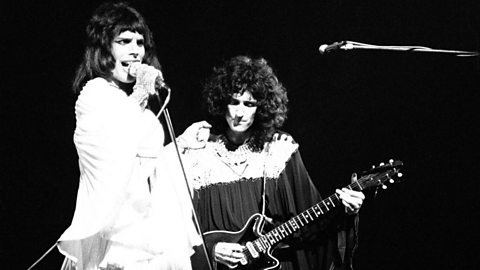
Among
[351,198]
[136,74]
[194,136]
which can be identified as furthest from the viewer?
[351,198]

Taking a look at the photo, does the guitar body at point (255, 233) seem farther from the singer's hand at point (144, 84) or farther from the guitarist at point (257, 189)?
the singer's hand at point (144, 84)

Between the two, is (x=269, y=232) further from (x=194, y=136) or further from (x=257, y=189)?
(x=194, y=136)

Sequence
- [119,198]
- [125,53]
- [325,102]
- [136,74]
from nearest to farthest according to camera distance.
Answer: [119,198]
[136,74]
[125,53]
[325,102]

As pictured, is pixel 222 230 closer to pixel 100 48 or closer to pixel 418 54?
pixel 100 48

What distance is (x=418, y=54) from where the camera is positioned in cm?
282

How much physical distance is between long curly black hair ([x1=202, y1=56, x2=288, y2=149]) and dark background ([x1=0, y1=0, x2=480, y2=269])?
34 cm

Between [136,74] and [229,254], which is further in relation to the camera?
[229,254]

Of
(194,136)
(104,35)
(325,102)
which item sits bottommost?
(194,136)

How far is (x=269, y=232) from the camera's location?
2.43 metres

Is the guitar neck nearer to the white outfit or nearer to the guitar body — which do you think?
the guitar body

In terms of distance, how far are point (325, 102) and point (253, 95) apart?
1.71ft

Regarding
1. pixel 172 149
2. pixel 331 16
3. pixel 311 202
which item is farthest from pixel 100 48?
pixel 331 16

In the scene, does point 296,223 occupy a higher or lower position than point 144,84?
lower

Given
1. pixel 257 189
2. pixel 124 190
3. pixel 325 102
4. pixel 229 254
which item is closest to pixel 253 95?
pixel 257 189
